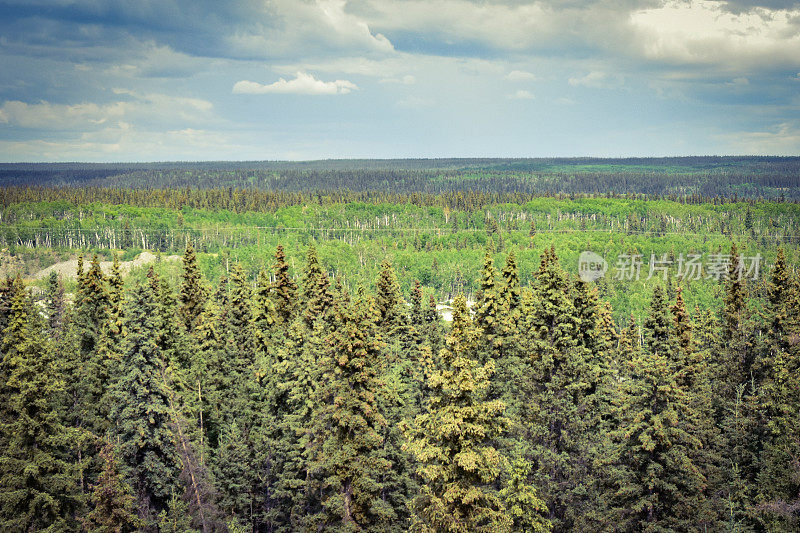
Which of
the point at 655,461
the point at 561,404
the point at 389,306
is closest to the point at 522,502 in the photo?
the point at 561,404

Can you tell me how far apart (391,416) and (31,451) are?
18.8 meters

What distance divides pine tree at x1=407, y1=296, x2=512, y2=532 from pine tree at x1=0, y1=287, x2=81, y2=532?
70.8 feet

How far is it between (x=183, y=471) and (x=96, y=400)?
10324 mm

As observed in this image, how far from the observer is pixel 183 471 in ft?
125

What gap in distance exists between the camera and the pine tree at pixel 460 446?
21.5 metres

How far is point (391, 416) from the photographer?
36.7m

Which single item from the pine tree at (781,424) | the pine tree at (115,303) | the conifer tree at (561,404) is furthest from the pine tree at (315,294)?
the pine tree at (781,424)

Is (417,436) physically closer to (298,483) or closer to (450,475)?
(450,475)

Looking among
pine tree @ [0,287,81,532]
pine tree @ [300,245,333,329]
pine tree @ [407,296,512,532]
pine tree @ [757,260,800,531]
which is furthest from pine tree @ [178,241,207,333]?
pine tree @ [757,260,800,531]

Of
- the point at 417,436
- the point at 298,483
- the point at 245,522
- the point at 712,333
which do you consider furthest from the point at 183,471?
the point at 712,333

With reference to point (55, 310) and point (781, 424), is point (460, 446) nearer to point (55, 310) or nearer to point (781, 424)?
point (781, 424)

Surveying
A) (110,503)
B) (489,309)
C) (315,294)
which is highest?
(489,309)

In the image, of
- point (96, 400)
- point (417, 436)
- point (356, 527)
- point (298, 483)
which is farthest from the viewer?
point (96, 400)

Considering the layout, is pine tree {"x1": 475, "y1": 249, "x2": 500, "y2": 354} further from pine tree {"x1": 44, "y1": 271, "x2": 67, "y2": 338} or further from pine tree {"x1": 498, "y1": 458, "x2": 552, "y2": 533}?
pine tree {"x1": 44, "y1": 271, "x2": 67, "y2": 338}
